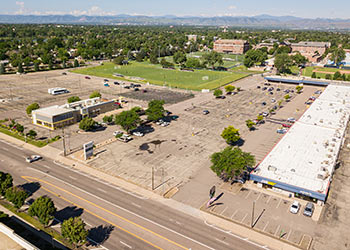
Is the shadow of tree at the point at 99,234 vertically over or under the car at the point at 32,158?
under

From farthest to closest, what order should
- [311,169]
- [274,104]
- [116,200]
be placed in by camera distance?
[274,104], [311,169], [116,200]

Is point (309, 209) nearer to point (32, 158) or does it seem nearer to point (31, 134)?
point (32, 158)

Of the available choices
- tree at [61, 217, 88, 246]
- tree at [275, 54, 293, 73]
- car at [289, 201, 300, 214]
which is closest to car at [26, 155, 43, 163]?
tree at [61, 217, 88, 246]

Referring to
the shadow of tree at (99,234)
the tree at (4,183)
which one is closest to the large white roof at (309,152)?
the shadow of tree at (99,234)

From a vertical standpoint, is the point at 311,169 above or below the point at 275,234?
above

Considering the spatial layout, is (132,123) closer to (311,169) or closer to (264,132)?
(264,132)

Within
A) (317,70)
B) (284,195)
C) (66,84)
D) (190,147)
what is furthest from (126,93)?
(317,70)

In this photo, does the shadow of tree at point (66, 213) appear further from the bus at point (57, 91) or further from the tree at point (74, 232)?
the bus at point (57, 91)
